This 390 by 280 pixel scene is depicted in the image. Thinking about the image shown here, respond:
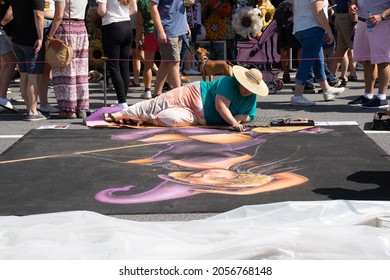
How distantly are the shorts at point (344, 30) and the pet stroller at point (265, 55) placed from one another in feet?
3.25

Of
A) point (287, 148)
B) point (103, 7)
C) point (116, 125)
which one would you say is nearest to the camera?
point (287, 148)

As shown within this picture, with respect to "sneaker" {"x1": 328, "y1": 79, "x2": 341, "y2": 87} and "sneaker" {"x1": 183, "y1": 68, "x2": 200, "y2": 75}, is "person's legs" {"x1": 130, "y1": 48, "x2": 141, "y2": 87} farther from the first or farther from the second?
"sneaker" {"x1": 328, "y1": 79, "x2": 341, "y2": 87}

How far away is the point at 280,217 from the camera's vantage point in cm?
515

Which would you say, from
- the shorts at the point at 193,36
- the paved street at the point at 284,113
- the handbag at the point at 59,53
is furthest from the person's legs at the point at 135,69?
the handbag at the point at 59,53

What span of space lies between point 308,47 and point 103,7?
8.76 ft

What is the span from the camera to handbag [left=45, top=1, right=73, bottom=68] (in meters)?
9.62

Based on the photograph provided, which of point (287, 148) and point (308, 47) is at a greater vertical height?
point (308, 47)

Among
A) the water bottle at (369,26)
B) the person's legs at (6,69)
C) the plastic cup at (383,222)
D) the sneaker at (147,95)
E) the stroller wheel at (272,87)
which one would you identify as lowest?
the sneaker at (147,95)

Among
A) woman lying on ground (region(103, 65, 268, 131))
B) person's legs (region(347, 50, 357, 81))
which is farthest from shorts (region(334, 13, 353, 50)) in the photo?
woman lying on ground (region(103, 65, 268, 131))

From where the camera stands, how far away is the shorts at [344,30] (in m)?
12.9

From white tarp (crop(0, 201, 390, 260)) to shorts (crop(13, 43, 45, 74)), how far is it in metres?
4.77

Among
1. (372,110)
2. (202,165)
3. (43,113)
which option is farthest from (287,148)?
(43,113)

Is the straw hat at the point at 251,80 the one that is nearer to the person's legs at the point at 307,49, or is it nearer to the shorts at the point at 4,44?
the person's legs at the point at 307,49

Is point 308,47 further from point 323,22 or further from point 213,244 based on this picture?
point 213,244
